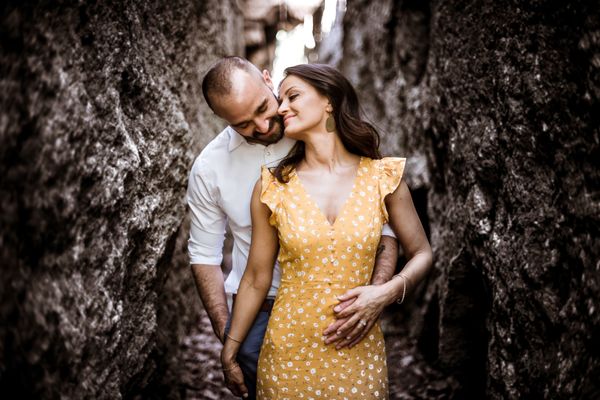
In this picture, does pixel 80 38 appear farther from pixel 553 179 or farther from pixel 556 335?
pixel 556 335

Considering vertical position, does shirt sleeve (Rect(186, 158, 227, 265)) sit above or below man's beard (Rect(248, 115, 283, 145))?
below

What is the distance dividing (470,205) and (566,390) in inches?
54.2

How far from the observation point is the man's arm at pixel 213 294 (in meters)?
3.01

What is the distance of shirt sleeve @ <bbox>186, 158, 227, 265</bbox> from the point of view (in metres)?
3.08

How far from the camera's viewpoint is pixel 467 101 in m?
3.21

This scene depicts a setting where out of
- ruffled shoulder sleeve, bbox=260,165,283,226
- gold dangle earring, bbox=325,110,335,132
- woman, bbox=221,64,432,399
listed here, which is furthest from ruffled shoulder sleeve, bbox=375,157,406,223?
ruffled shoulder sleeve, bbox=260,165,283,226

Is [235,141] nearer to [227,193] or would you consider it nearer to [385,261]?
[227,193]

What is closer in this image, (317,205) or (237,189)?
(317,205)

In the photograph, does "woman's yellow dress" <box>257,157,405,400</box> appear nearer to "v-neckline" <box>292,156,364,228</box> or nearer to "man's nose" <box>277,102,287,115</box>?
"v-neckline" <box>292,156,364,228</box>

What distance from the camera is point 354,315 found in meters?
2.30

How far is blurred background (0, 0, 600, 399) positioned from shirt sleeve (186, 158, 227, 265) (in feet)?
0.54

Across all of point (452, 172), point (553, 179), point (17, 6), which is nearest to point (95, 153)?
point (17, 6)

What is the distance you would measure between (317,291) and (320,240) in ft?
0.85

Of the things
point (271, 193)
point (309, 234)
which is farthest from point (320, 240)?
point (271, 193)
